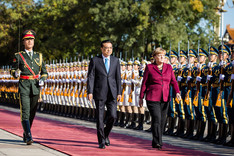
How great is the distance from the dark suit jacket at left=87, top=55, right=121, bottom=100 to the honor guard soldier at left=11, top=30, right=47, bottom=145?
2.96ft

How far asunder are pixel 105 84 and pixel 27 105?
135 cm

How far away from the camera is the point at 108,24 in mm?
29766

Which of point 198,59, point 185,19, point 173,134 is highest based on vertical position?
point 185,19

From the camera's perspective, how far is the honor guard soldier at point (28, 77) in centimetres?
870

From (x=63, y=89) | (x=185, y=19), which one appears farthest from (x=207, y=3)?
(x=63, y=89)

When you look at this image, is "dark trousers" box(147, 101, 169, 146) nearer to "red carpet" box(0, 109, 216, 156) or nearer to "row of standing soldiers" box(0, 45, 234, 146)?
"red carpet" box(0, 109, 216, 156)

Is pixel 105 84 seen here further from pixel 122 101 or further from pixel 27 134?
pixel 122 101

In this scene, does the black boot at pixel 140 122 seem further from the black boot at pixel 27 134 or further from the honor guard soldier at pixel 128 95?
the black boot at pixel 27 134

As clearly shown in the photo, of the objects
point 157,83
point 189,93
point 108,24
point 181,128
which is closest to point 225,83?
point 189,93

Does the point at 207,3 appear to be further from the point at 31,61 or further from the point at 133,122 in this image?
the point at 31,61

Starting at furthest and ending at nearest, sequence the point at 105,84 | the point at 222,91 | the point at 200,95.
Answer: the point at 200,95, the point at 222,91, the point at 105,84

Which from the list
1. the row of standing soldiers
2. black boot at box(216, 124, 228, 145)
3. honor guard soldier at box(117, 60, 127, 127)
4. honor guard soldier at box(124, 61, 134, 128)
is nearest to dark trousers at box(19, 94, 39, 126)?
the row of standing soldiers

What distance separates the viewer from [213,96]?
10383mm

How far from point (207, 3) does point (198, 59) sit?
81.1ft
